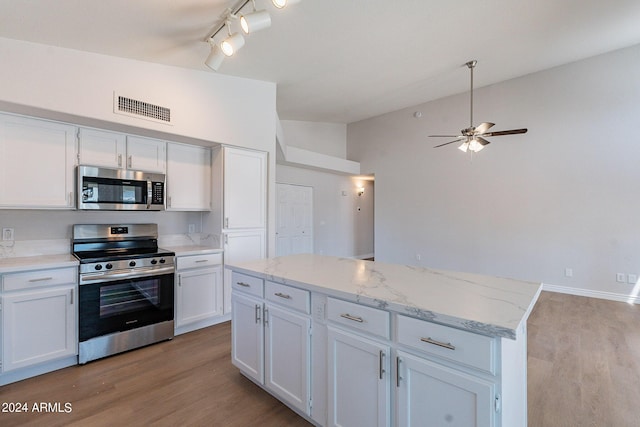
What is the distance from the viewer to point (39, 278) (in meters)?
2.29

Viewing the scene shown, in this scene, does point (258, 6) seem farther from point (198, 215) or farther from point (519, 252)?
point (519, 252)

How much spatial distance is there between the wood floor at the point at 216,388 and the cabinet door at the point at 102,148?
1840mm

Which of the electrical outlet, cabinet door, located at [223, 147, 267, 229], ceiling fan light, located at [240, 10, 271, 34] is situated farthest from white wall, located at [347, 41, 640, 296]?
the electrical outlet

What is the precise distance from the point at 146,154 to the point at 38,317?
5.60 feet

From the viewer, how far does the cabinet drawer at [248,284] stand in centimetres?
203

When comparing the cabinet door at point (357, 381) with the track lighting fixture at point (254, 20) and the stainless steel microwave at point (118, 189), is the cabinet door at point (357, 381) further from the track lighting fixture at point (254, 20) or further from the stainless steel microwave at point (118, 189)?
the stainless steel microwave at point (118, 189)

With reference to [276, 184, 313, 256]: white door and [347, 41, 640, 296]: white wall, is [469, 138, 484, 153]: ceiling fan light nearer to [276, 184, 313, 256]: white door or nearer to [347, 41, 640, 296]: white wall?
[347, 41, 640, 296]: white wall

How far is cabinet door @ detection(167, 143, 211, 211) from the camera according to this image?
3.27 meters

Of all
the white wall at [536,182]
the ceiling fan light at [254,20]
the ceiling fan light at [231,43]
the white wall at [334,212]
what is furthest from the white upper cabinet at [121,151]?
the white wall at [536,182]

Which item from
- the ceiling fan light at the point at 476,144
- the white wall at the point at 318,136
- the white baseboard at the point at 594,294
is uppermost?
the white wall at the point at 318,136

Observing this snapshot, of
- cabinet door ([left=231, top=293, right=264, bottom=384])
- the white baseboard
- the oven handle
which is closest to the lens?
cabinet door ([left=231, top=293, right=264, bottom=384])

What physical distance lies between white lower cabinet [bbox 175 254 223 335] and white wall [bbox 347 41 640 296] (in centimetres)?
450

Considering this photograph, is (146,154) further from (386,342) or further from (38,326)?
(386,342)

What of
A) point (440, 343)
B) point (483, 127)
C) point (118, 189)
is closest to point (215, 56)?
point (118, 189)
